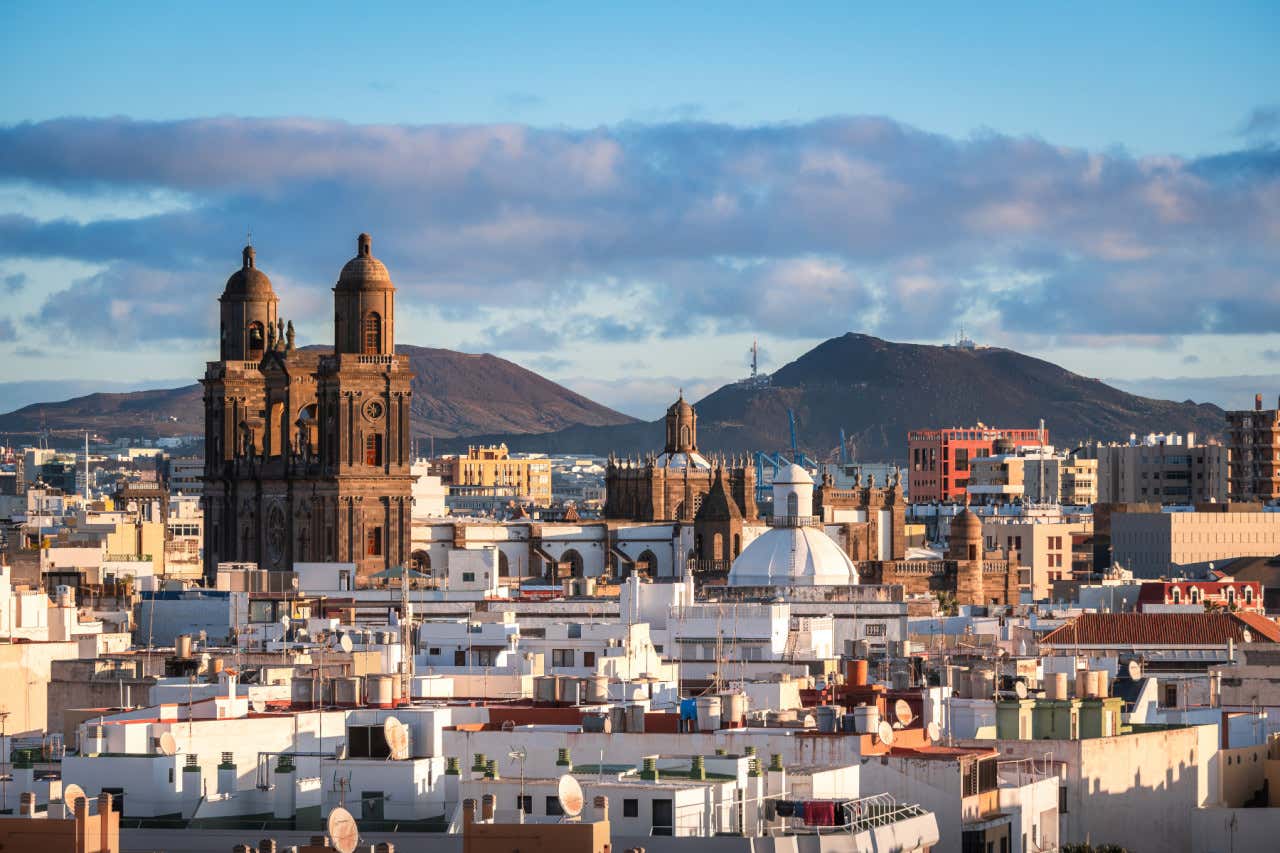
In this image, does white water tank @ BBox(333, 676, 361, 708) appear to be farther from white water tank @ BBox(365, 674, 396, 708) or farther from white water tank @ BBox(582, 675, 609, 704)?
white water tank @ BBox(582, 675, 609, 704)

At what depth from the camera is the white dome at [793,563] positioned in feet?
339

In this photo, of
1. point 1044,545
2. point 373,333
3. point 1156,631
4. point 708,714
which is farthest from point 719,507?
point 708,714

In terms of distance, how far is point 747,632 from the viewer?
7500 cm

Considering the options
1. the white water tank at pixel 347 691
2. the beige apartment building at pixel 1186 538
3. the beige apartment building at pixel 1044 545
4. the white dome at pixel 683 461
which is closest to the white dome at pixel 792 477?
the white dome at pixel 683 461

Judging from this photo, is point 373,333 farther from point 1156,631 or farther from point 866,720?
point 866,720

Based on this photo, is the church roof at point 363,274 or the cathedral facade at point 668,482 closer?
the church roof at point 363,274

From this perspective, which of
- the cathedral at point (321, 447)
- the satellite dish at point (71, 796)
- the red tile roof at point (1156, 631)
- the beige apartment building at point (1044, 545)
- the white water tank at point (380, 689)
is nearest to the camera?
the satellite dish at point (71, 796)

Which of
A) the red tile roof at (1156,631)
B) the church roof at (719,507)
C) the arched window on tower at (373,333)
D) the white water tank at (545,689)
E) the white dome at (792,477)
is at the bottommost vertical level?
the red tile roof at (1156,631)

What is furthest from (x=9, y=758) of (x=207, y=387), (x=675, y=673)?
(x=207, y=387)

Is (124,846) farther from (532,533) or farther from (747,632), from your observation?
(532,533)

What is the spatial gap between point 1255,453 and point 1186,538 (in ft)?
116

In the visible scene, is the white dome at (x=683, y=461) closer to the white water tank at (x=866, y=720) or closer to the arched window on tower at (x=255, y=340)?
the arched window on tower at (x=255, y=340)

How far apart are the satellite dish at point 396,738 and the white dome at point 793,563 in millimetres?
63559

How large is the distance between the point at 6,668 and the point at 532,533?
272ft
